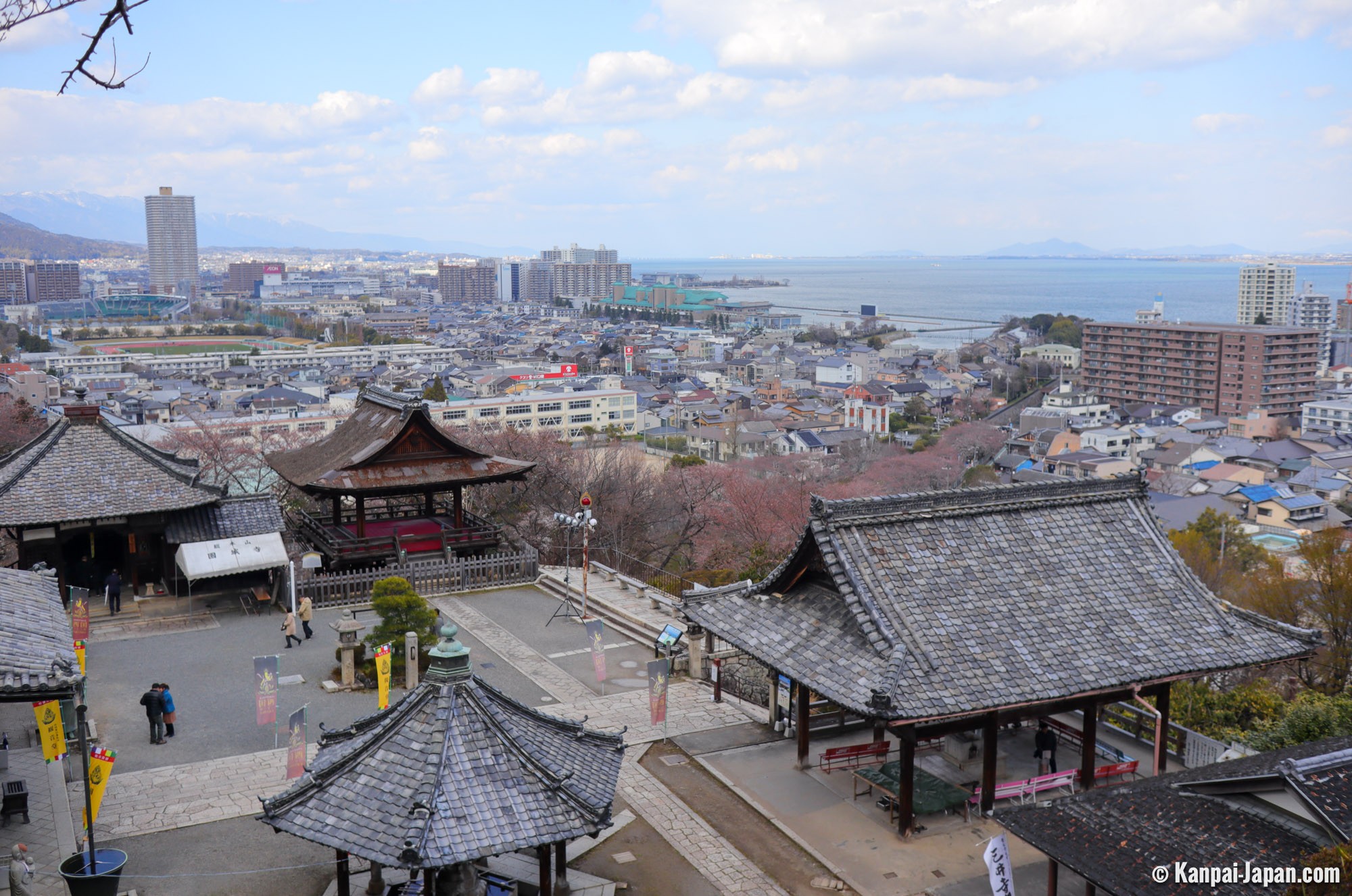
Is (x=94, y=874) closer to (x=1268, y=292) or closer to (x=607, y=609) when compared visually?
(x=607, y=609)

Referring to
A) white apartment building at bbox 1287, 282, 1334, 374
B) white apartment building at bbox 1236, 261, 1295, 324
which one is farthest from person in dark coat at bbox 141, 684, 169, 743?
white apartment building at bbox 1236, 261, 1295, 324

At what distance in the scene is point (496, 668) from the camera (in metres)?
20.7

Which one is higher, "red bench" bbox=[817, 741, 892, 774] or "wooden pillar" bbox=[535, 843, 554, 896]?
"wooden pillar" bbox=[535, 843, 554, 896]

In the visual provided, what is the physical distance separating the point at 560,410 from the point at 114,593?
76.0 m

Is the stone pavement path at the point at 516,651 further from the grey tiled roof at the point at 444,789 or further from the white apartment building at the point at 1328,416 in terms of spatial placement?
the white apartment building at the point at 1328,416

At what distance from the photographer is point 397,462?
26.9m

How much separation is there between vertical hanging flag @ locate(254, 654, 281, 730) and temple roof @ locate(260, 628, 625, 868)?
5566mm

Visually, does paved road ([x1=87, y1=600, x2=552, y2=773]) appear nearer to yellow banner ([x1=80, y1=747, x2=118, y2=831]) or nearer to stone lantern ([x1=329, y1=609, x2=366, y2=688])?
stone lantern ([x1=329, y1=609, x2=366, y2=688])

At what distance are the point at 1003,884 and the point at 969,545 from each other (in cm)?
487

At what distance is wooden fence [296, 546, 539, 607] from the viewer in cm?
2514

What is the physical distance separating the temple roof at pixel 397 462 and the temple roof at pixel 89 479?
2845 millimetres

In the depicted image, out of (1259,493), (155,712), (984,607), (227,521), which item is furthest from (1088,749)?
(1259,493)

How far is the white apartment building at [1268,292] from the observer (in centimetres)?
16562

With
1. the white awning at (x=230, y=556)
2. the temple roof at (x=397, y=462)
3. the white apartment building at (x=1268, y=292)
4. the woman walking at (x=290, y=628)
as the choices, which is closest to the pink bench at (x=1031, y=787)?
the woman walking at (x=290, y=628)
